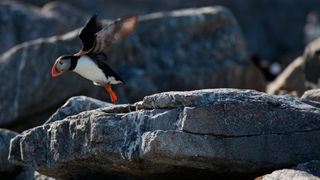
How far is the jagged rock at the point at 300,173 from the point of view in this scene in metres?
7.62

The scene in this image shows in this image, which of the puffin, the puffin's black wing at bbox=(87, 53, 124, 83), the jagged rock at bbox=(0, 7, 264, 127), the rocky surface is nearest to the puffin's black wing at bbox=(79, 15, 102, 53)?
the puffin

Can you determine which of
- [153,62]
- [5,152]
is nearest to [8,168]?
[5,152]

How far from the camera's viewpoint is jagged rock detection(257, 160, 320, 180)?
7621 mm

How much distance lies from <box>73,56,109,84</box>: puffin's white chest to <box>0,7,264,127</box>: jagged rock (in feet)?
5.92

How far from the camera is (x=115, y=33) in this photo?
11.6 metres

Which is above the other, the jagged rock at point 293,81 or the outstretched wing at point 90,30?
the outstretched wing at point 90,30

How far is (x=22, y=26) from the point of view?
18.4m

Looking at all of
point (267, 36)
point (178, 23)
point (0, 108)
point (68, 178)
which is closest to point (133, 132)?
point (68, 178)

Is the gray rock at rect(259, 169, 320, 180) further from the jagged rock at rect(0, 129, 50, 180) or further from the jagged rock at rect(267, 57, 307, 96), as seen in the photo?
the jagged rock at rect(267, 57, 307, 96)

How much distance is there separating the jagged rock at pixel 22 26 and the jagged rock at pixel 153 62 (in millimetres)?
2446

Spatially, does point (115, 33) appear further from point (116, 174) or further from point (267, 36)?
point (267, 36)

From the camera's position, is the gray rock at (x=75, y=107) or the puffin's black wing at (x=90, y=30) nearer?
the gray rock at (x=75, y=107)

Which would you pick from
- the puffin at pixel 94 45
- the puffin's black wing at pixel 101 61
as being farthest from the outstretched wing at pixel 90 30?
the puffin's black wing at pixel 101 61

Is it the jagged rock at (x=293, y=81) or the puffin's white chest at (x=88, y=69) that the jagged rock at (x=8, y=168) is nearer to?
the puffin's white chest at (x=88, y=69)
